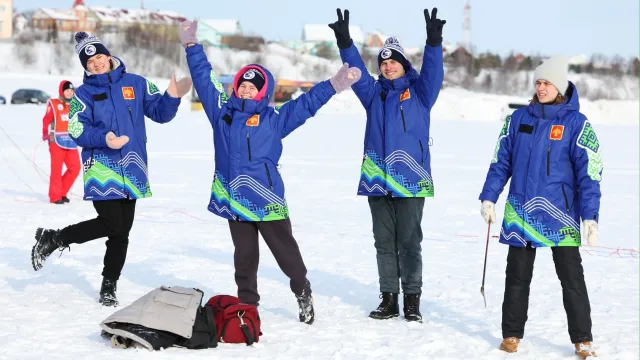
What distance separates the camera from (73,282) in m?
6.61

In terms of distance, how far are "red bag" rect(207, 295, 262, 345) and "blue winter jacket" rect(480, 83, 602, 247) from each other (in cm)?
148

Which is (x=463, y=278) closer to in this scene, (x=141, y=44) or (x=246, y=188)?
(x=246, y=188)

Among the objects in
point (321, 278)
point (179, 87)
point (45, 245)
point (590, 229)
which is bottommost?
point (321, 278)

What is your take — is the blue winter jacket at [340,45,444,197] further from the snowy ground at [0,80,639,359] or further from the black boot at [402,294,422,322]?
the snowy ground at [0,80,639,359]

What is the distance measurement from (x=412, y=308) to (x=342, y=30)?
1798mm

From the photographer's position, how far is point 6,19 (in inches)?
3905

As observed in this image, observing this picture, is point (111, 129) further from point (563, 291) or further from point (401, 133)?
point (563, 291)

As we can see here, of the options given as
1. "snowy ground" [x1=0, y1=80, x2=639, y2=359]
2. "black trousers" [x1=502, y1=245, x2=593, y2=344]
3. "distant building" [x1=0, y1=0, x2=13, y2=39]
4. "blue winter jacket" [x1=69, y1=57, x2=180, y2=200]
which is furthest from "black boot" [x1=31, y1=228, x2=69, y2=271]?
"distant building" [x1=0, y1=0, x2=13, y2=39]

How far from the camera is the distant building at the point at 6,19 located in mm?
96588

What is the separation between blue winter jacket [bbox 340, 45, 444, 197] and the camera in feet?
18.7

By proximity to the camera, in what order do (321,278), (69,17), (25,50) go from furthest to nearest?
1. (69,17)
2. (25,50)
3. (321,278)

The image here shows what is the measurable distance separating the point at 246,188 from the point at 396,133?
100 centimetres

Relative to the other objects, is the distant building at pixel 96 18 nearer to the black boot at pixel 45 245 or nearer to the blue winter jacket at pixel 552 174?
the black boot at pixel 45 245

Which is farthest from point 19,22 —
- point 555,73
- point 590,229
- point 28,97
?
point 590,229
